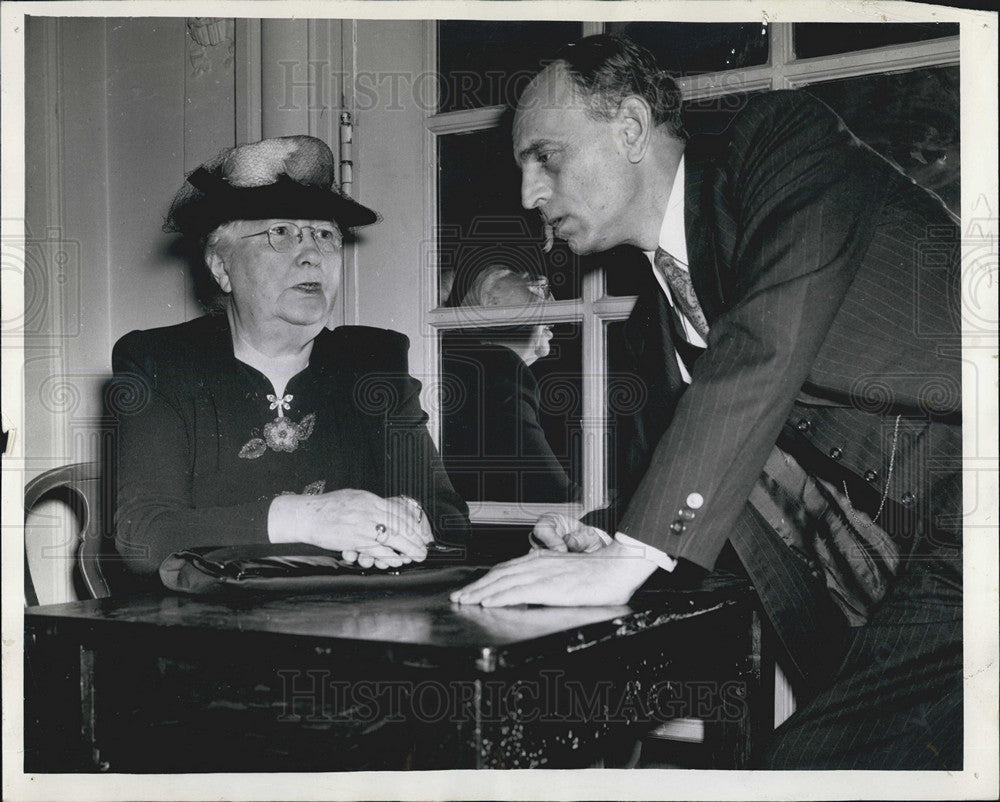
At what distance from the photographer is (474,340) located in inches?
63.1

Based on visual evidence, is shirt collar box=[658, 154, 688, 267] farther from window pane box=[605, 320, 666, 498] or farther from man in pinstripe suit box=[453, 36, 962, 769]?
window pane box=[605, 320, 666, 498]

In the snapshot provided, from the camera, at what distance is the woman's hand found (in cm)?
131

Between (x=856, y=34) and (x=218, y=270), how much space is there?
1.10 meters

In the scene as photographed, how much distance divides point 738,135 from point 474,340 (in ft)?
2.04

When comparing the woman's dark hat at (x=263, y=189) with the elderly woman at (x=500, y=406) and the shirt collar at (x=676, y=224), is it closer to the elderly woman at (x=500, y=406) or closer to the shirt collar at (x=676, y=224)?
the elderly woman at (x=500, y=406)

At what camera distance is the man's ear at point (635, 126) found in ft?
4.33

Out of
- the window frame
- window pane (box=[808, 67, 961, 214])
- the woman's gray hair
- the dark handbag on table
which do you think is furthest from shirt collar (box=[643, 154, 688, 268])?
the woman's gray hair

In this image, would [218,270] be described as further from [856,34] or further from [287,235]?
[856,34]

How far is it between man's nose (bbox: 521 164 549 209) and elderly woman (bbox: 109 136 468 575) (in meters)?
0.38

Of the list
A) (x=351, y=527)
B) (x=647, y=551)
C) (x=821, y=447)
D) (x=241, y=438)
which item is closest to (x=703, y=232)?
(x=821, y=447)

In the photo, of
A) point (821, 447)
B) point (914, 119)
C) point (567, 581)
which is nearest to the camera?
point (567, 581)

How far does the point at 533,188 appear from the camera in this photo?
136 cm

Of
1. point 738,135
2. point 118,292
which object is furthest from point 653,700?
point 118,292

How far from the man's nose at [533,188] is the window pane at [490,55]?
0.67 feet
